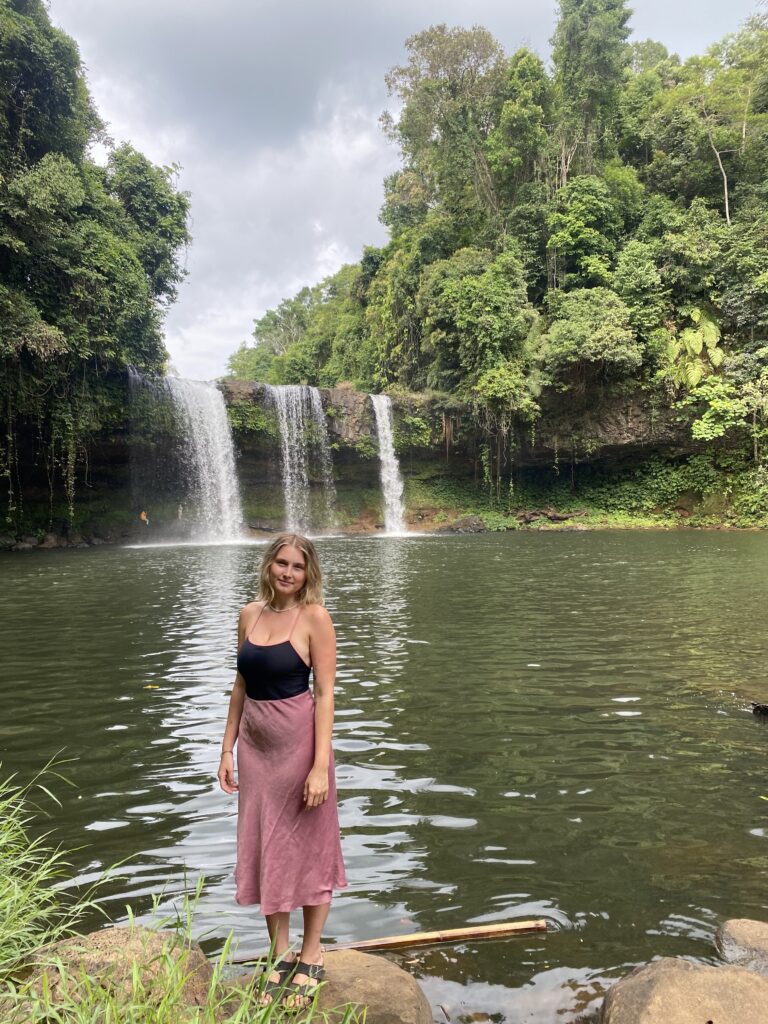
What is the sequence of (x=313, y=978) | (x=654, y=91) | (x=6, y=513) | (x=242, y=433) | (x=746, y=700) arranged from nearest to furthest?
(x=313, y=978) < (x=746, y=700) < (x=6, y=513) < (x=242, y=433) < (x=654, y=91)

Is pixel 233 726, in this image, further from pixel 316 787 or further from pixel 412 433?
pixel 412 433

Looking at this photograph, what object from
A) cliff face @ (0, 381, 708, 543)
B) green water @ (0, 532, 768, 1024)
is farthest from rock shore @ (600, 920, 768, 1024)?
cliff face @ (0, 381, 708, 543)

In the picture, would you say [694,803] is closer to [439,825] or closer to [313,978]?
[439,825]

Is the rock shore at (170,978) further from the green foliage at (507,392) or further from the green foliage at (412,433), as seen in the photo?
the green foliage at (412,433)

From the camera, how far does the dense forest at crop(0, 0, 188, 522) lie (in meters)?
18.1

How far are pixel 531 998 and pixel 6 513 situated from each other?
25664mm

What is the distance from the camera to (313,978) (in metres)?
2.24

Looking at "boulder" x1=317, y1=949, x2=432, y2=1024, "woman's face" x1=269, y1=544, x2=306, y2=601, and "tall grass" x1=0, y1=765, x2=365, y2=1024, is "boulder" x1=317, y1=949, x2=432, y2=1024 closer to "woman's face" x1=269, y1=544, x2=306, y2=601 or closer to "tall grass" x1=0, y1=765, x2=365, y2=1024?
"tall grass" x1=0, y1=765, x2=365, y2=1024

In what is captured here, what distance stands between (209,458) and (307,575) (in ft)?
84.9

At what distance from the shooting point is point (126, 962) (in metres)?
2.16

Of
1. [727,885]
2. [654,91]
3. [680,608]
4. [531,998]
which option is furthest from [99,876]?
[654,91]

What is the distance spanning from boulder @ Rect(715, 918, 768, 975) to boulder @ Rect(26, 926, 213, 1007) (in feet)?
6.43

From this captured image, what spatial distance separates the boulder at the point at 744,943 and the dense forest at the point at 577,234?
24.9m

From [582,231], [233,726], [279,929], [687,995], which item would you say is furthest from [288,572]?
[582,231]
